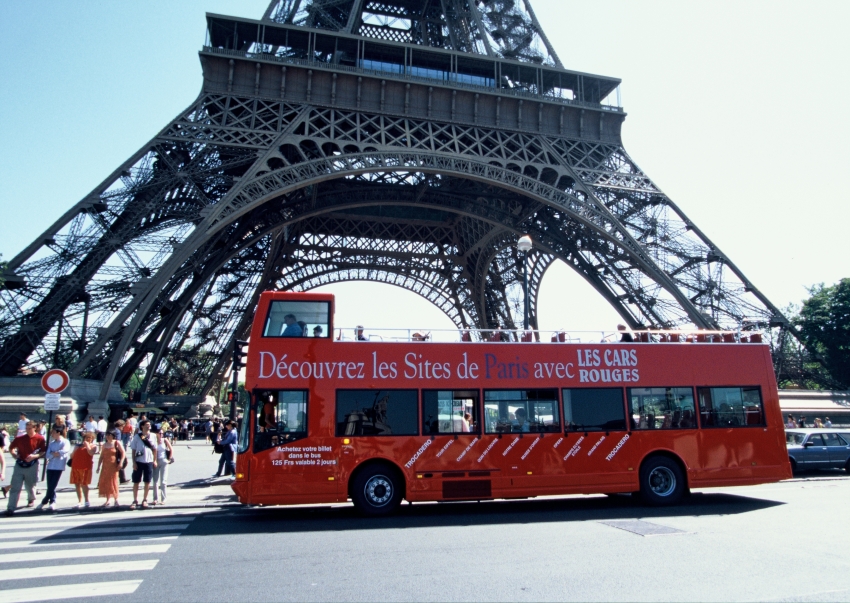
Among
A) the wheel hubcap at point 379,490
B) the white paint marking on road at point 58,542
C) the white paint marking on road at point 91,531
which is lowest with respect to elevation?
the white paint marking on road at point 58,542

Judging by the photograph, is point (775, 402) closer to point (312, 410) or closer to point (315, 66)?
point (312, 410)

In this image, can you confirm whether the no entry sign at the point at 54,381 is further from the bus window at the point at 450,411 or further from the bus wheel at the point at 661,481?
the bus wheel at the point at 661,481

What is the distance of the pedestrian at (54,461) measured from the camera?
11.8 m

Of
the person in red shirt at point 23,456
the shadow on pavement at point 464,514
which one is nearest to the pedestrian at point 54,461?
the person in red shirt at point 23,456

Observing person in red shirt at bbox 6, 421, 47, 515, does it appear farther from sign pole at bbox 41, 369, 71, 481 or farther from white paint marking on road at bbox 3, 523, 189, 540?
white paint marking on road at bbox 3, 523, 189, 540

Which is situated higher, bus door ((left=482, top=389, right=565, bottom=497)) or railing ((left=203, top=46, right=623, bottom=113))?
railing ((left=203, top=46, right=623, bottom=113))

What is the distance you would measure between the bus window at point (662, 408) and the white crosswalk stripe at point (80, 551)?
827cm

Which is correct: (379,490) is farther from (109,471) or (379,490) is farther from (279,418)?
(109,471)

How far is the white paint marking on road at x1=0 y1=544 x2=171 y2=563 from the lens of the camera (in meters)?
7.55

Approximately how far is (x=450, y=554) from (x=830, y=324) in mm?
37453

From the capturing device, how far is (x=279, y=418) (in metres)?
10.6

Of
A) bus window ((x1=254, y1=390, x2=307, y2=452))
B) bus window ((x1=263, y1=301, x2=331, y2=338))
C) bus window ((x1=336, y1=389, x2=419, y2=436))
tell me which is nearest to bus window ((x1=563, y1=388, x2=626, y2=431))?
bus window ((x1=336, y1=389, x2=419, y2=436))

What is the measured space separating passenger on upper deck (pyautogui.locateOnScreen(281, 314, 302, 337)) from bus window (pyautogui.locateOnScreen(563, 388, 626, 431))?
16.7ft

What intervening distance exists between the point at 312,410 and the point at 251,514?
8.12 ft
